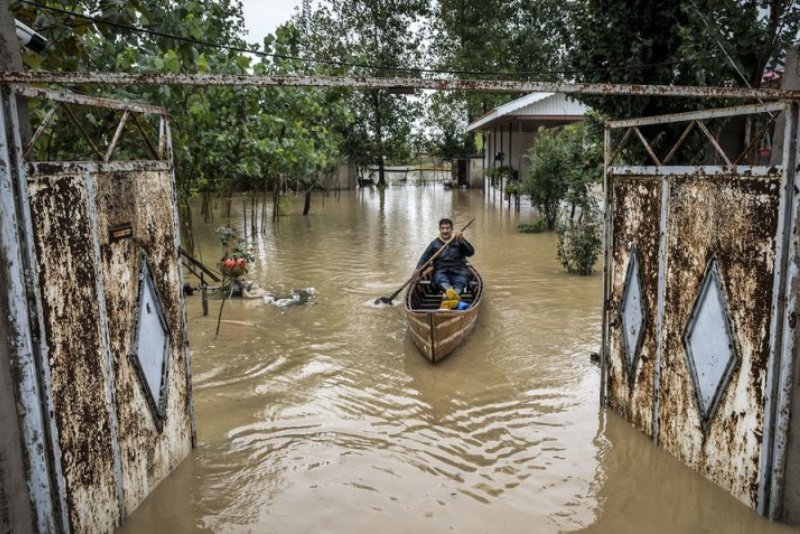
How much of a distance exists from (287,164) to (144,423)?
13.6 meters

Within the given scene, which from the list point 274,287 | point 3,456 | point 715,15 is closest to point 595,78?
point 715,15

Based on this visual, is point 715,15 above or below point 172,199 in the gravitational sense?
above

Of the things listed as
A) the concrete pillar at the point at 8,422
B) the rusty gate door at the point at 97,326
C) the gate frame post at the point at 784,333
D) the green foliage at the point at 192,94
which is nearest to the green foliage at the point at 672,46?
the gate frame post at the point at 784,333

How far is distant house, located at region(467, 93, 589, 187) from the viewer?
23859 millimetres

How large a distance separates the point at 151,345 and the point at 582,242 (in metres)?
9.38

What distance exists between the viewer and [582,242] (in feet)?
40.6

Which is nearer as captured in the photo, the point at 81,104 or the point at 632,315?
the point at 81,104

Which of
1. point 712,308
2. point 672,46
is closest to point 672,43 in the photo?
point 672,46

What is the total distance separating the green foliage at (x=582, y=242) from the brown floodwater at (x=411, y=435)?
0.93 metres

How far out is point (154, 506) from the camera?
4.73m

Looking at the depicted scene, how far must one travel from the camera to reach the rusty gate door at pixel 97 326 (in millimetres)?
3447

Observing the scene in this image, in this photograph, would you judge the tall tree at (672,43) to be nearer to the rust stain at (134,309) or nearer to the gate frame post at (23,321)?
the rust stain at (134,309)

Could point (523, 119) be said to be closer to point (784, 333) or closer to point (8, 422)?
→ point (784, 333)

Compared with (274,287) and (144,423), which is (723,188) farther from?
(274,287)
